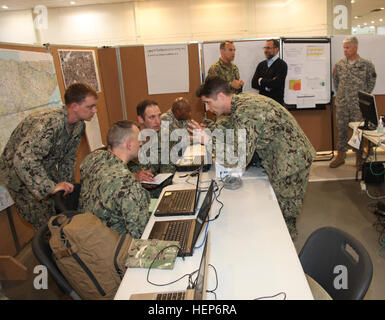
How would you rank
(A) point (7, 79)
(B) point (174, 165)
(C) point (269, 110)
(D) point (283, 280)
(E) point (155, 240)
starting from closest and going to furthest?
(D) point (283, 280) → (E) point (155, 240) → (C) point (269, 110) → (A) point (7, 79) → (B) point (174, 165)

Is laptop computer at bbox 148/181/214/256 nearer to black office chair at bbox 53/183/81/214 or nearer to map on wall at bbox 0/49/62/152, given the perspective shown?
black office chair at bbox 53/183/81/214

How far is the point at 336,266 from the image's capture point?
4.20ft

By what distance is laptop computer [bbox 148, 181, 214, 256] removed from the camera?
1407mm

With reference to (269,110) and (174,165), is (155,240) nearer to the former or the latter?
(269,110)

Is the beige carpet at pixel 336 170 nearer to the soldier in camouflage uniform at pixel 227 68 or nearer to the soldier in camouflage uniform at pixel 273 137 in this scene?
the soldier in camouflage uniform at pixel 227 68

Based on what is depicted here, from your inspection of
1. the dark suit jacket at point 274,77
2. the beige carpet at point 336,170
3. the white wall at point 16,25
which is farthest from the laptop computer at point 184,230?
the white wall at point 16,25

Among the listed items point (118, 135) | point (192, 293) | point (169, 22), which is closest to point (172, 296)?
point (192, 293)

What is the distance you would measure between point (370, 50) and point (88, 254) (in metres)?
5.11

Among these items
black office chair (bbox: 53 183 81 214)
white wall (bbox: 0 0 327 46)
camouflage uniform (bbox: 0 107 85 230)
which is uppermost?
white wall (bbox: 0 0 327 46)

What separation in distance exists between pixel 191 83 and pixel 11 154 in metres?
3.06

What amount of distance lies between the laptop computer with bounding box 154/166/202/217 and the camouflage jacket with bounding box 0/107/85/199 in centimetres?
76

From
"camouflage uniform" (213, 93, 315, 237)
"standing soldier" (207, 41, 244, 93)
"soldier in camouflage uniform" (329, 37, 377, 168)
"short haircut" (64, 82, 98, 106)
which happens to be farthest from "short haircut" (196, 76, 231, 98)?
"soldier in camouflage uniform" (329, 37, 377, 168)
